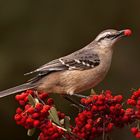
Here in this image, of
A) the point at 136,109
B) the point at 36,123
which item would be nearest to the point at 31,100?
the point at 36,123

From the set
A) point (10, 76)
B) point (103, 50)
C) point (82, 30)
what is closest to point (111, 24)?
point (82, 30)

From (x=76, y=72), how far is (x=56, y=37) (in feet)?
15.4

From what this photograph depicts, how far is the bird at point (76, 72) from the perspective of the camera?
7320 mm

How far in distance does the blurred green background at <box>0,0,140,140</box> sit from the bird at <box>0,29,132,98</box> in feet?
12.1

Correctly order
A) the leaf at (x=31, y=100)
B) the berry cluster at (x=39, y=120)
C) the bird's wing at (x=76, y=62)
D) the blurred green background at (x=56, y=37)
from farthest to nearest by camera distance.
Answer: the blurred green background at (x=56, y=37), the bird's wing at (x=76, y=62), the leaf at (x=31, y=100), the berry cluster at (x=39, y=120)

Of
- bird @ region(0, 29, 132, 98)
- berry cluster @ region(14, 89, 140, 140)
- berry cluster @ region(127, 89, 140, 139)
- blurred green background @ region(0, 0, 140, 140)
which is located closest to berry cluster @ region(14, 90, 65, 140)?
berry cluster @ region(14, 89, 140, 140)

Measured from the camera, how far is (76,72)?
25.0 feet

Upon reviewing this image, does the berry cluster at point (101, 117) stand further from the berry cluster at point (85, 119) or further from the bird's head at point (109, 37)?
the bird's head at point (109, 37)

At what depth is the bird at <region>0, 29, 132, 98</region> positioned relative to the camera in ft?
24.0

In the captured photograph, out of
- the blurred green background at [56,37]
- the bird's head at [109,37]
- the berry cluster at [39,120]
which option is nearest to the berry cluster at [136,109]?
the berry cluster at [39,120]

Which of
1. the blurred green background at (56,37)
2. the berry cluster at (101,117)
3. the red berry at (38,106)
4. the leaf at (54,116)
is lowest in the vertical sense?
the blurred green background at (56,37)

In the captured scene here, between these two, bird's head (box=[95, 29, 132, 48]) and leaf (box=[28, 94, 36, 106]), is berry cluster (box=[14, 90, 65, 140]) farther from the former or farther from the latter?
bird's head (box=[95, 29, 132, 48])

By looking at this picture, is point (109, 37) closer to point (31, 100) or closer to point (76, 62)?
point (76, 62)

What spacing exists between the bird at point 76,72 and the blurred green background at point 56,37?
12.1 feet
